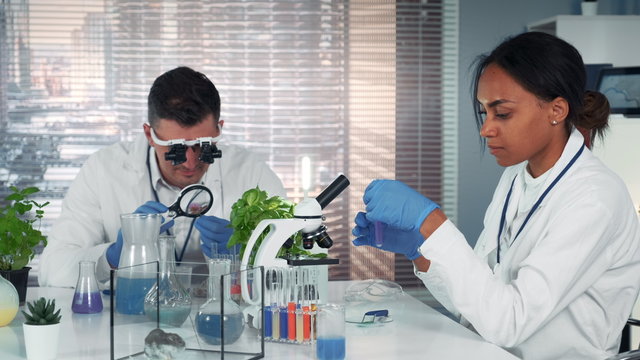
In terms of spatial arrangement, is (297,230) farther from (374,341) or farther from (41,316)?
(41,316)

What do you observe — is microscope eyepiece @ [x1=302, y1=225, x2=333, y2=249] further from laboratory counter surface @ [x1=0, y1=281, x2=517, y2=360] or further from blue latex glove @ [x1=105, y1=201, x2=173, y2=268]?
blue latex glove @ [x1=105, y1=201, x2=173, y2=268]

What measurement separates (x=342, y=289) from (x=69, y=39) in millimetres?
3154

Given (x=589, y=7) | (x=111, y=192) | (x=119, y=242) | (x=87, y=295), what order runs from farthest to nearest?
1. (x=589, y=7)
2. (x=111, y=192)
3. (x=119, y=242)
4. (x=87, y=295)

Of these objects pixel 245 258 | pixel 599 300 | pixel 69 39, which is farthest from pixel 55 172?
pixel 599 300

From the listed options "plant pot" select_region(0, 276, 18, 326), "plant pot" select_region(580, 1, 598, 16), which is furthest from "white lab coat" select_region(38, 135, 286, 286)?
"plant pot" select_region(580, 1, 598, 16)

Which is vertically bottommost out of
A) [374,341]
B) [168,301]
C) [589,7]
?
[374,341]

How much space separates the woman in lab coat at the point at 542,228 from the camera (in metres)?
1.80

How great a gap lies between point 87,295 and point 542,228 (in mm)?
1147

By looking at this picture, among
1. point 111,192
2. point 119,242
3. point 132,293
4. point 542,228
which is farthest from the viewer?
point 111,192

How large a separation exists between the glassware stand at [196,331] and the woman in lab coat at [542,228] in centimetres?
45

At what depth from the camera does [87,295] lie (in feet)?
6.81

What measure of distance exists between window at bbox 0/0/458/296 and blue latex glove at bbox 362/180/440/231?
309 centimetres

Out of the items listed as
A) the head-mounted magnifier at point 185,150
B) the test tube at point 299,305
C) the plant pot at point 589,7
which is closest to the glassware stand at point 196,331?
the test tube at point 299,305

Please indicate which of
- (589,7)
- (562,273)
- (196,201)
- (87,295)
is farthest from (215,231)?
(589,7)
